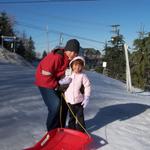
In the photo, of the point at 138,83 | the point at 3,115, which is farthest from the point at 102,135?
the point at 138,83

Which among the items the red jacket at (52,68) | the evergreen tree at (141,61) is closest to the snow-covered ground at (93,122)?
the red jacket at (52,68)

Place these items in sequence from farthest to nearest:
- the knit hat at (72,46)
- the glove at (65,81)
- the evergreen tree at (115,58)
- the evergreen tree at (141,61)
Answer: the evergreen tree at (115,58) < the evergreen tree at (141,61) < the glove at (65,81) < the knit hat at (72,46)

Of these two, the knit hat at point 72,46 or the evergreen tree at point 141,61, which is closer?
the knit hat at point 72,46

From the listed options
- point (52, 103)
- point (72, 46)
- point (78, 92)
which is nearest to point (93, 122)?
point (78, 92)

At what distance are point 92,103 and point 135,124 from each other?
2.02 metres

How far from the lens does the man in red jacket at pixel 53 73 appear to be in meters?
5.68

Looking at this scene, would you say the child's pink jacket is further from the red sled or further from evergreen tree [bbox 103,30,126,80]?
evergreen tree [bbox 103,30,126,80]

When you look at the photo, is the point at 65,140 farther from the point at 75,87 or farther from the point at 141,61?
the point at 141,61

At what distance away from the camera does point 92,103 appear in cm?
971

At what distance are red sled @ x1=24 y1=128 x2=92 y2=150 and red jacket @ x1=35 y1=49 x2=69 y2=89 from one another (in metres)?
0.69

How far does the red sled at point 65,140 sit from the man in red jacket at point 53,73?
10.0 inches

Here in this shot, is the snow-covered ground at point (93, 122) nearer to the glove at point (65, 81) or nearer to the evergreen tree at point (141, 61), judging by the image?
the glove at point (65, 81)

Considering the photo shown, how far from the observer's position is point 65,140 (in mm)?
5668

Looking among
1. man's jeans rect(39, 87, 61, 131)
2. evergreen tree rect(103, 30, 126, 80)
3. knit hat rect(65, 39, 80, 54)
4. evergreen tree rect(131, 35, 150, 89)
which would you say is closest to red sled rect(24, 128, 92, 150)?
man's jeans rect(39, 87, 61, 131)
